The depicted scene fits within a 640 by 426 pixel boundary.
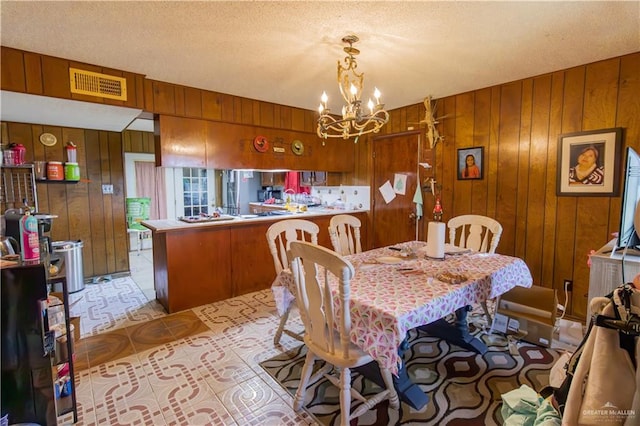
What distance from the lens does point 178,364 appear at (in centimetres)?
225

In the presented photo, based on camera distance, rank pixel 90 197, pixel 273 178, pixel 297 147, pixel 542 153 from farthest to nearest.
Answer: pixel 273 178 → pixel 297 147 → pixel 90 197 → pixel 542 153

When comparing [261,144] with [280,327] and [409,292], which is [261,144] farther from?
[409,292]

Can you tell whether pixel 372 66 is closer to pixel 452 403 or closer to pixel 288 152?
pixel 288 152

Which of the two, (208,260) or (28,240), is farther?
(208,260)

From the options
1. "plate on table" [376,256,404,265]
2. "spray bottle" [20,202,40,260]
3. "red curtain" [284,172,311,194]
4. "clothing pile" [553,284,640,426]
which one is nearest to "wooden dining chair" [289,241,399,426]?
"plate on table" [376,256,404,265]

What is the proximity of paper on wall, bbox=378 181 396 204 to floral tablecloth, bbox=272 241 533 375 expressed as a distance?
6.17 ft

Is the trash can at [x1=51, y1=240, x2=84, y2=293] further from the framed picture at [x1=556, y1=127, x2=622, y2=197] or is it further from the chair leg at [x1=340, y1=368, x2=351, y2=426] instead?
the framed picture at [x1=556, y1=127, x2=622, y2=197]

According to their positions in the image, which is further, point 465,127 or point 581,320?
point 465,127

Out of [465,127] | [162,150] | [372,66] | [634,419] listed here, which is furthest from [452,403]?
[162,150]

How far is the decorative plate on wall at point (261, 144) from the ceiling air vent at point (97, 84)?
4.73 feet

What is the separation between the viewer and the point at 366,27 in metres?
2.03

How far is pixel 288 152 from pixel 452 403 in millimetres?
3327

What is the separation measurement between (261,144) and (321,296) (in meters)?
2.83

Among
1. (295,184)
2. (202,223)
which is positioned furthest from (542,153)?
(295,184)
